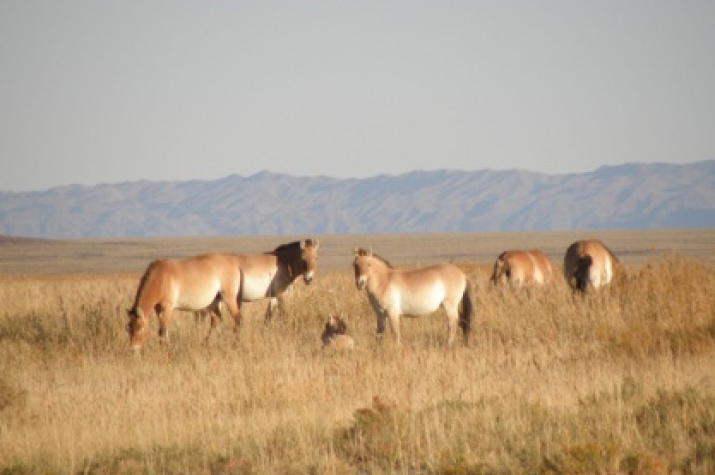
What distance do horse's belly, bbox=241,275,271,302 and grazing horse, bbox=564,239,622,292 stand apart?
222 inches

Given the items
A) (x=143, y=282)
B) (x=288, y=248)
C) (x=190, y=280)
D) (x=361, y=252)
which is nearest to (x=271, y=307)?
(x=288, y=248)

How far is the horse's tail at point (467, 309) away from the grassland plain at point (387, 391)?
1.27 feet

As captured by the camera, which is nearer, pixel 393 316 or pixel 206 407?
pixel 206 407

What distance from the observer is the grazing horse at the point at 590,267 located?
733 inches

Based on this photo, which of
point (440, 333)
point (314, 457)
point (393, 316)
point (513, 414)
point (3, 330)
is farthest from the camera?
point (3, 330)

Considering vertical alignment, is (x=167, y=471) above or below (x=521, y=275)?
below

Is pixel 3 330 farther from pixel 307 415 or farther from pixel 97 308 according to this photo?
pixel 307 415

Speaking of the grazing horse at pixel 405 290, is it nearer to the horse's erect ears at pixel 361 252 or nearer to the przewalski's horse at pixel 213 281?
the horse's erect ears at pixel 361 252

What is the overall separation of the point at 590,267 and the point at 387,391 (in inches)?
326

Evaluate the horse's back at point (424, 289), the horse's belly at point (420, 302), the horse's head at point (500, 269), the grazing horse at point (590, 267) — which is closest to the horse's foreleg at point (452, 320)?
the horse's back at point (424, 289)

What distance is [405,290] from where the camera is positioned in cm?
1584

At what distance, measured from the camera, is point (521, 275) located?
21.0 metres

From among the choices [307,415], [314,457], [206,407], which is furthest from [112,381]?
[314,457]

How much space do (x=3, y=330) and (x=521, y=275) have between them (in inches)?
411
